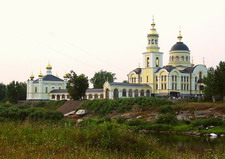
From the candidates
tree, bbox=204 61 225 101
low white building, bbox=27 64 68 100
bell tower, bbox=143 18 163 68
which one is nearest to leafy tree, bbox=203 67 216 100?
tree, bbox=204 61 225 101

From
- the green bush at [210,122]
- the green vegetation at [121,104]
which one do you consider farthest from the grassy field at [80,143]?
the green vegetation at [121,104]

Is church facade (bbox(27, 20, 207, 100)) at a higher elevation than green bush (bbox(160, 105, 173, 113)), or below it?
higher

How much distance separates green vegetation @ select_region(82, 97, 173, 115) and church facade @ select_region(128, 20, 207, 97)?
19.0 metres

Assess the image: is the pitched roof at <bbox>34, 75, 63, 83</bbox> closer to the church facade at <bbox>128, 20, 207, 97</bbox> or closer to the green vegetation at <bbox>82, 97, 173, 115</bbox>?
the church facade at <bbox>128, 20, 207, 97</bbox>

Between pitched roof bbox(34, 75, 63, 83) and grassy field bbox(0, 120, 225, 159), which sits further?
pitched roof bbox(34, 75, 63, 83)

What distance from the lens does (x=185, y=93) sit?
62.8 meters

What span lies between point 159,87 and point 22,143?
52.6 m

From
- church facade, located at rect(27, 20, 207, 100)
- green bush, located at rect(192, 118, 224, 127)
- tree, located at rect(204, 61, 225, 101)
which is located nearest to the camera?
green bush, located at rect(192, 118, 224, 127)

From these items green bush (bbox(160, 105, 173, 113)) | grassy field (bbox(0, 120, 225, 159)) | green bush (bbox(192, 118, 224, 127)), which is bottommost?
green bush (bbox(192, 118, 224, 127))

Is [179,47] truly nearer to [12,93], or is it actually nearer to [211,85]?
[211,85]

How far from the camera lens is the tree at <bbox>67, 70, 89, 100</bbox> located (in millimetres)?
50456

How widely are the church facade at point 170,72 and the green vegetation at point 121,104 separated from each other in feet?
62.2

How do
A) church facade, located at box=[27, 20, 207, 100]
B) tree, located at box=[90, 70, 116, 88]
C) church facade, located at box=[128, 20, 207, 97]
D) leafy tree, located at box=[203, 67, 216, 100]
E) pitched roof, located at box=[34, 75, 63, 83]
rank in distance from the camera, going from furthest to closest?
tree, located at box=[90, 70, 116, 88], pitched roof, located at box=[34, 75, 63, 83], church facade, located at box=[128, 20, 207, 97], church facade, located at box=[27, 20, 207, 100], leafy tree, located at box=[203, 67, 216, 100]

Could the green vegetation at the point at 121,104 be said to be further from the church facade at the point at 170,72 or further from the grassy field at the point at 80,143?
the grassy field at the point at 80,143
